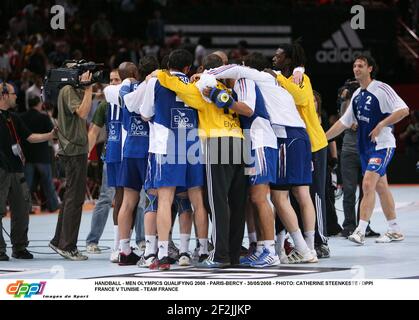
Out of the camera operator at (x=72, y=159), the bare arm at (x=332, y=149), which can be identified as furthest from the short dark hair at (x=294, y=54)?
the bare arm at (x=332, y=149)

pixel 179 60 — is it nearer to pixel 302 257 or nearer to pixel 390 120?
pixel 302 257

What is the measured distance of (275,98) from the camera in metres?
9.05

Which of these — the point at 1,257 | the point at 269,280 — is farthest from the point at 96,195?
the point at 269,280

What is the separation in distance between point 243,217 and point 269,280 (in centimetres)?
121

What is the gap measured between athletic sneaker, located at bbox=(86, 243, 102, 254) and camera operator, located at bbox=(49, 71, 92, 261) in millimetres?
455

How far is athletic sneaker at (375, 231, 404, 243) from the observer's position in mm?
10953

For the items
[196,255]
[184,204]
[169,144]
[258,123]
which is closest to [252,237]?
[196,255]

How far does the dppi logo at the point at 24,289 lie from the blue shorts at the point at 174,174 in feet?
5.79

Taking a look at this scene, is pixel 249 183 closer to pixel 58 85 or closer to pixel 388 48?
pixel 58 85

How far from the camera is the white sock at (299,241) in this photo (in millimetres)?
9148

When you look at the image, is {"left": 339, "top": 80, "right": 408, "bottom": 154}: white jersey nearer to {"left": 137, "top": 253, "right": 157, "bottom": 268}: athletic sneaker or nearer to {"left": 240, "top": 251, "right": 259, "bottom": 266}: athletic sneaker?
{"left": 240, "top": 251, "right": 259, "bottom": 266}: athletic sneaker

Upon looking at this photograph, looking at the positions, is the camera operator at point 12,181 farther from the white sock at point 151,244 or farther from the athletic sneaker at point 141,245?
the white sock at point 151,244

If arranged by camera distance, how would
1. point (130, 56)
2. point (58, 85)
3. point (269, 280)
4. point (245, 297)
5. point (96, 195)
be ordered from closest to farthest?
1. point (245, 297)
2. point (269, 280)
3. point (58, 85)
4. point (96, 195)
5. point (130, 56)

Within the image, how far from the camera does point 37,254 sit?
10469 mm
